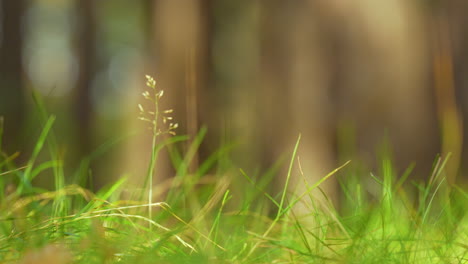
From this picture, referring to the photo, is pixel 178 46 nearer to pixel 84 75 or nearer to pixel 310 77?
pixel 310 77

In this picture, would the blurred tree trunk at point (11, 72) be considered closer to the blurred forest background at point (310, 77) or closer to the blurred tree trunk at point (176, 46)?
the blurred forest background at point (310, 77)

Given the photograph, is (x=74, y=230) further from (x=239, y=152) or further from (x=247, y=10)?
(x=247, y=10)

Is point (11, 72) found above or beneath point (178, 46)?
beneath

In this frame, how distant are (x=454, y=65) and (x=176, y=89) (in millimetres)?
1159

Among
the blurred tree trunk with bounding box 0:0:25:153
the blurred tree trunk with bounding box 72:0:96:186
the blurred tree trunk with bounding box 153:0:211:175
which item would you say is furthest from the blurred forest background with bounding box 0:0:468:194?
the blurred tree trunk with bounding box 72:0:96:186

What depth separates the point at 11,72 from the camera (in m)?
2.75

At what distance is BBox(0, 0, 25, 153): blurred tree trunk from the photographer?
2.73 m

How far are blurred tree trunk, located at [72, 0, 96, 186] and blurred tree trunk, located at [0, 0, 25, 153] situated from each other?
27 cm

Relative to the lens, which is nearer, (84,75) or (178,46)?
(178,46)

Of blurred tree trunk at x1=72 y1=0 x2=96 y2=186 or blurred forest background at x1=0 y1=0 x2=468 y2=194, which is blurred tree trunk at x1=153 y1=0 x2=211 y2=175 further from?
blurred tree trunk at x1=72 y1=0 x2=96 y2=186

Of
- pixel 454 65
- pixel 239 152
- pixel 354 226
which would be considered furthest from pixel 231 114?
pixel 354 226

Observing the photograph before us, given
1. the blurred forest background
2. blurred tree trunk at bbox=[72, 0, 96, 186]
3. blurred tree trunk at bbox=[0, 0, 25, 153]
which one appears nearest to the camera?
the blurred forest background

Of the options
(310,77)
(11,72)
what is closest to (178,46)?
(310,77)

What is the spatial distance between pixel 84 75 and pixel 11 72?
1.06 ft
